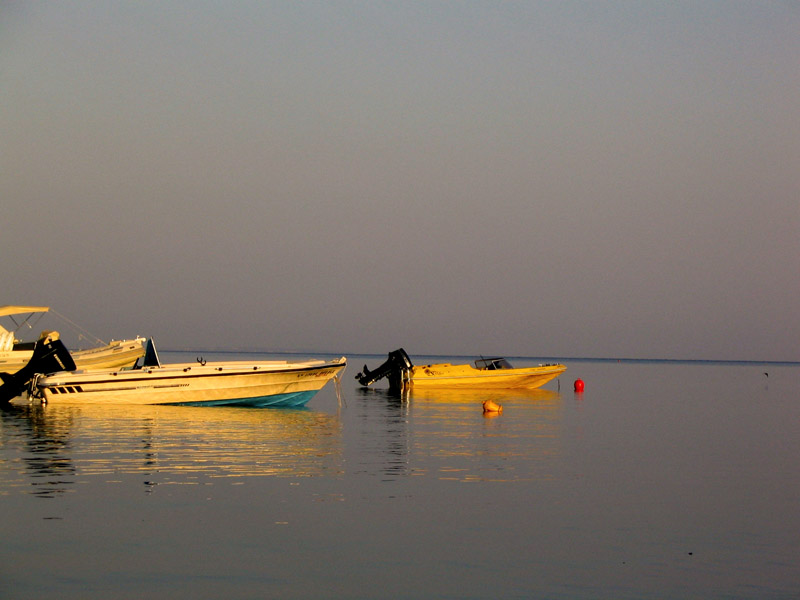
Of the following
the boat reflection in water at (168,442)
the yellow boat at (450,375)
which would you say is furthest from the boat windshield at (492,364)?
the boat reflection in water at (168,442)

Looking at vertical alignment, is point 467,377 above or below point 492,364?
below

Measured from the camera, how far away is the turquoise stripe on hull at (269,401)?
141 feet

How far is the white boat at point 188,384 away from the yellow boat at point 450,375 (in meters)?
16.0

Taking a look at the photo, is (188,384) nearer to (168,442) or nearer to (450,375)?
(168,442)

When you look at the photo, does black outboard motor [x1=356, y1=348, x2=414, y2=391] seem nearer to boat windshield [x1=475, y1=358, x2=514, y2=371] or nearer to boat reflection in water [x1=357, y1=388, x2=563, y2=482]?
boat reflection in water [x1=357, y1=388, x2=563, y2=482]

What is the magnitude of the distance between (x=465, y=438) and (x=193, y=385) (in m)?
15.0

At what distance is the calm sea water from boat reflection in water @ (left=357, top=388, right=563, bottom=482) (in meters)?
0.18

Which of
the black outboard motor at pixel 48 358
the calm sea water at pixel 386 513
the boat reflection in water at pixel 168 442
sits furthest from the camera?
the black outboard motor at pixel 48 358

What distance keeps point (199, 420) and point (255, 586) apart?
24.4 meters

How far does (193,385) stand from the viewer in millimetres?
42375

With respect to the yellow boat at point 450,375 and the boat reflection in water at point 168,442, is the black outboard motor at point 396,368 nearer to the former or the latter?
the yellow boat at point 450,375

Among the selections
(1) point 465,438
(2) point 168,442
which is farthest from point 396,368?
(2) point 168,442

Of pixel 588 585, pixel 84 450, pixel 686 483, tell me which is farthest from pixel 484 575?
pixel 84 450

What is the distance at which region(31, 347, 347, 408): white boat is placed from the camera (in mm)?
40750
